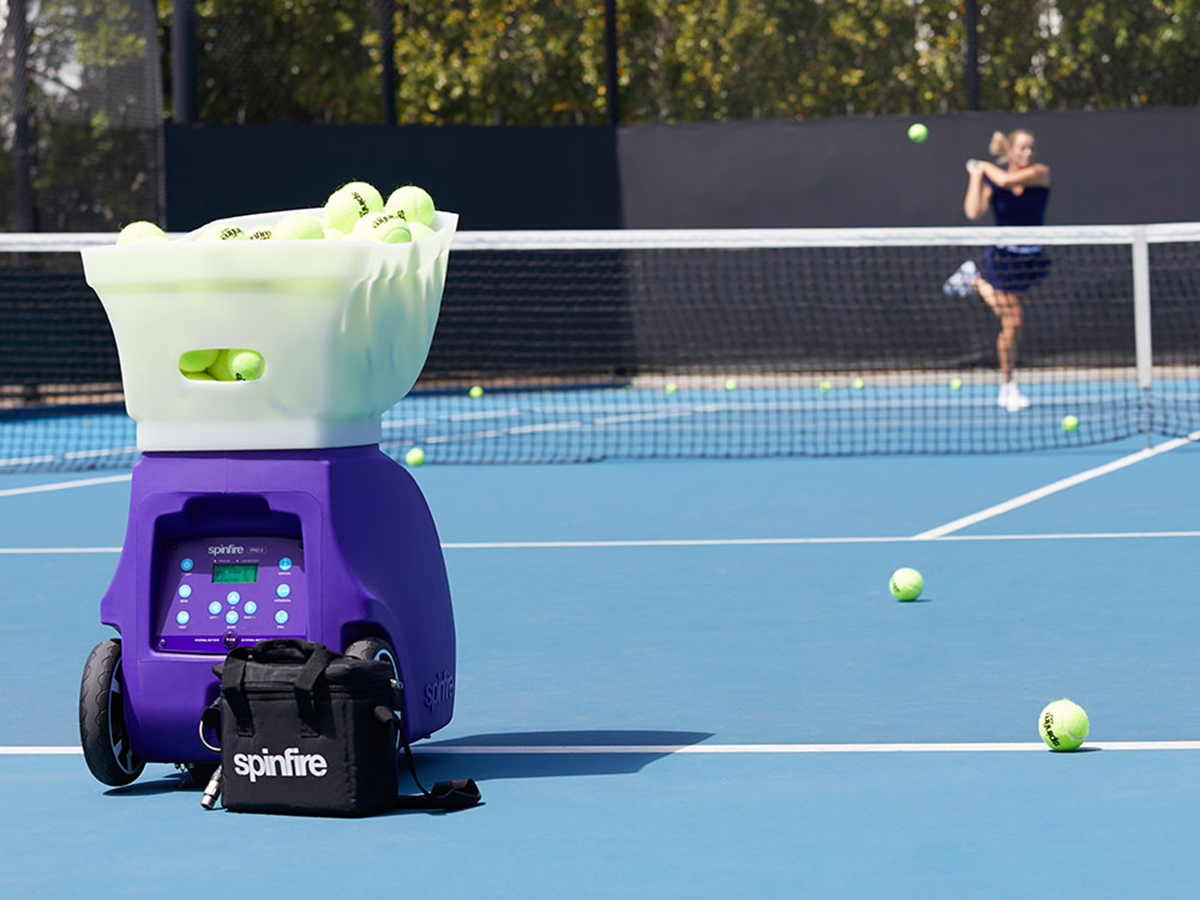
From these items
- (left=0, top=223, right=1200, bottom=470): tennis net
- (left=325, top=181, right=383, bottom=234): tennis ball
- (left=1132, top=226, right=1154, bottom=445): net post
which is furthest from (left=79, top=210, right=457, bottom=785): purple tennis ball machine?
(left=0, top=223, right=1200, bottom=470): tennis net

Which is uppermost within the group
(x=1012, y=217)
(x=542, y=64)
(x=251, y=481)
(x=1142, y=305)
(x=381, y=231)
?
(x=542, y=64)

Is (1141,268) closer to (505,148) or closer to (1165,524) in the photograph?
(1165,524)

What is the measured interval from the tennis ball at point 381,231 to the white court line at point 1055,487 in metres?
4.29

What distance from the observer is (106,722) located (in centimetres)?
408

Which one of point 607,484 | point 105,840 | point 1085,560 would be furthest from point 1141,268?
point 105,840

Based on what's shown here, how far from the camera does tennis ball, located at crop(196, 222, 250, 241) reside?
4.24 meters

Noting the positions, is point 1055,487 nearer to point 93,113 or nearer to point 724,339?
point 724,339

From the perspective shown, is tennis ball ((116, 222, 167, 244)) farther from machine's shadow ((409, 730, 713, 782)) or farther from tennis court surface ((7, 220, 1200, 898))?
machine's shadow ((409, 730, 713, 782))

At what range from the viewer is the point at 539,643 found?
5.81 m

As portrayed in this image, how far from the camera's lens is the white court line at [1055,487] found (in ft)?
27.6

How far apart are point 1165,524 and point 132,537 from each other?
205 inches

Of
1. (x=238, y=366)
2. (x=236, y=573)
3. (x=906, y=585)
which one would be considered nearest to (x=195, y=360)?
(x=238, y=366)

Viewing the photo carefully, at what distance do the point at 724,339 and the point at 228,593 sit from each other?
44.9 feet

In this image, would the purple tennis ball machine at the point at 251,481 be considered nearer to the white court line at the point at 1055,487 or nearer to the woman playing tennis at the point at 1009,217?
the white court line at the point at 1055,487
